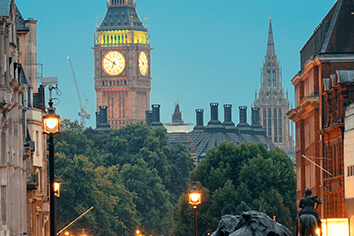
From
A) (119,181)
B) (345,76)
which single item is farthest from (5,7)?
(119,181)

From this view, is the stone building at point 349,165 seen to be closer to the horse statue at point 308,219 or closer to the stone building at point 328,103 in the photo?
the stone building at point 328,103

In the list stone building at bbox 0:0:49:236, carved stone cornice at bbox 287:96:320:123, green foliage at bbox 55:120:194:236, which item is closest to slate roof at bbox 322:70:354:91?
carved stone cornice at bbox 287:96:320:123

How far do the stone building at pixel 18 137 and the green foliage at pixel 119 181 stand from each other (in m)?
43.1

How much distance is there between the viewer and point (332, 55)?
8050 cm

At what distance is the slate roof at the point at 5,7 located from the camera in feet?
155

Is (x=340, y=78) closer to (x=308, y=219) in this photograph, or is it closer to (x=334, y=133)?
(x=334, y=133)

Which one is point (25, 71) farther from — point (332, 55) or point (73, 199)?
point (73, 199)

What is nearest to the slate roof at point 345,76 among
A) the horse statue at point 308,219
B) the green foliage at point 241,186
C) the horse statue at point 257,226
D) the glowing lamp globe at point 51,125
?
the green foliage at point 241,186

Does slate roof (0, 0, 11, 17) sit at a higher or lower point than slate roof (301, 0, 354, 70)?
lower

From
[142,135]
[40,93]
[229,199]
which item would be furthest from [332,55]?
[142,135]

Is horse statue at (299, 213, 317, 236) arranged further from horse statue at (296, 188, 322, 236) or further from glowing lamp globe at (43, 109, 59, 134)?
glowing lamp globe at (43, 109, 59, 134)

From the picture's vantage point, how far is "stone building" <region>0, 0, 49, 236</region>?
46156 millimetres

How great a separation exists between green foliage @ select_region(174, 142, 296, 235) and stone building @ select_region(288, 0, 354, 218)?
48.0 ft

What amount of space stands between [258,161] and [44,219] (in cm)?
4623
